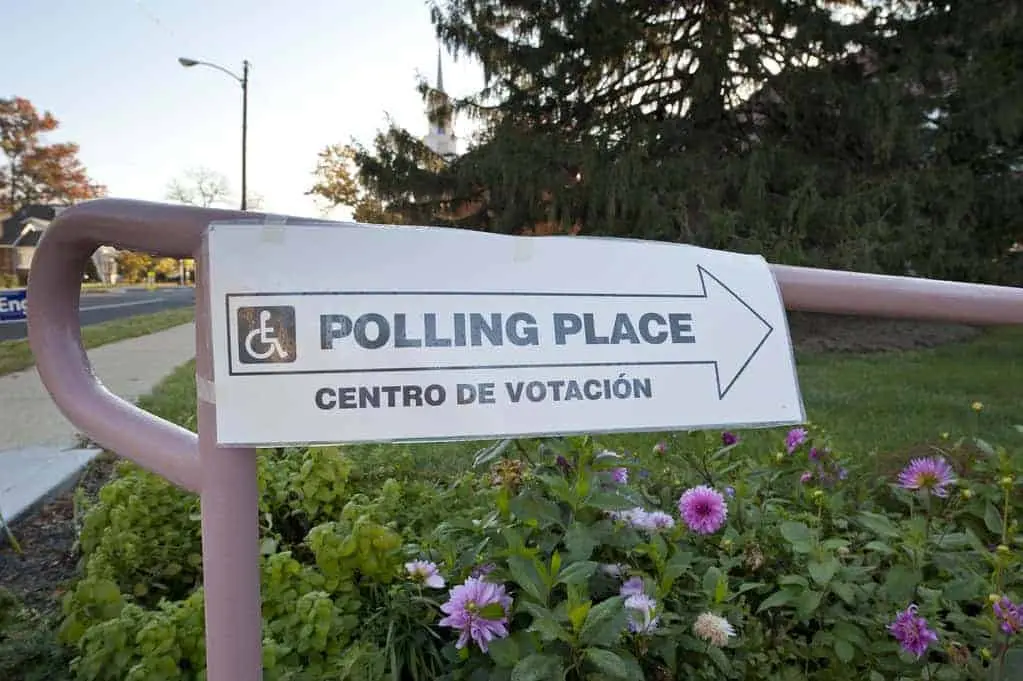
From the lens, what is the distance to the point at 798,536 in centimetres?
126

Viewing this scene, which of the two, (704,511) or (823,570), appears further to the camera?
(704,511)

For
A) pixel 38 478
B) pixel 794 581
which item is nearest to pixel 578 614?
pixel 794 581

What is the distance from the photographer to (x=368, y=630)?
1.41 metres

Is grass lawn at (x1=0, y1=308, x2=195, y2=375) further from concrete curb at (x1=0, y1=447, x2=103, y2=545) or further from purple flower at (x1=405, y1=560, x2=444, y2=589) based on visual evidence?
purple flower at (x1=405, y1=560, x2=444, y2=589)

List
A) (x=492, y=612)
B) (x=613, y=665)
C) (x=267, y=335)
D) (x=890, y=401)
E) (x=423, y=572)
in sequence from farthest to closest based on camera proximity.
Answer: (x=890, y=401)
(x=423, y=572)
(x=492, y=612)
(x=613, y=665)
(x=267, y=335)

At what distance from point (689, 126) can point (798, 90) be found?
146cm

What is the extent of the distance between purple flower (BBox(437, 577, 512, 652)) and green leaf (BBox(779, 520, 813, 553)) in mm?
514

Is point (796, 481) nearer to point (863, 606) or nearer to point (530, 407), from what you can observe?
point (863, 606)

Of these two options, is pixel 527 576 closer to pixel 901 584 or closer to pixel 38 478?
pixel 901 584

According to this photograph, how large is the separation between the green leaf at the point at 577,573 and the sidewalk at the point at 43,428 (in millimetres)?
814

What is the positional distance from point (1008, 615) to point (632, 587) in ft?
1.92

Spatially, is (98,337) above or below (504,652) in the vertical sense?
below

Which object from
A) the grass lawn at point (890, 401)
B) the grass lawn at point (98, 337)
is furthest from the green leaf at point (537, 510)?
the grass lawn at point (98, 337)

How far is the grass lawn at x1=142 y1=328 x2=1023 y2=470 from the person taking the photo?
367cm
